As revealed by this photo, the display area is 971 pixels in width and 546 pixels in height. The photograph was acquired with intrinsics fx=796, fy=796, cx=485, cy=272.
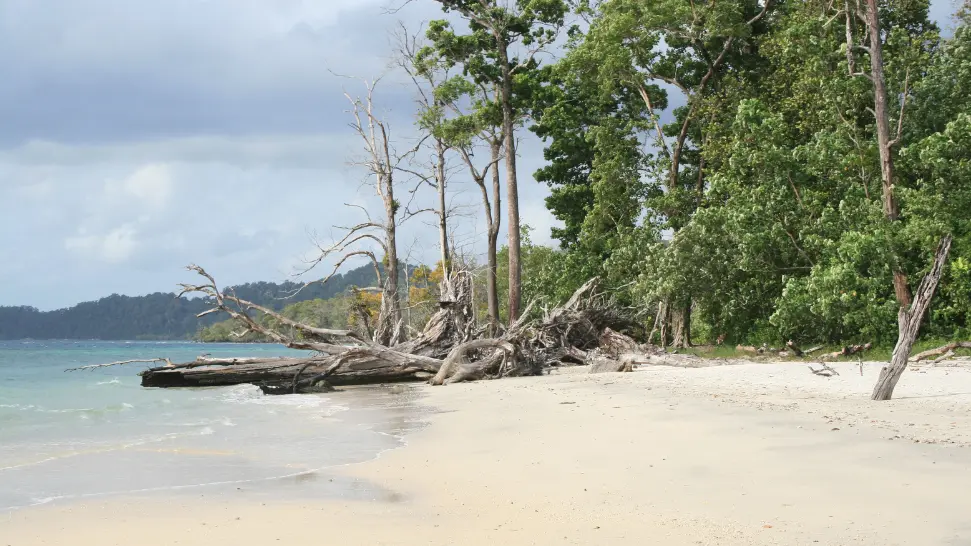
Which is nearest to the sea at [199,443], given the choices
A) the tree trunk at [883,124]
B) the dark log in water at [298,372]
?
the dark log in water at [298,372]

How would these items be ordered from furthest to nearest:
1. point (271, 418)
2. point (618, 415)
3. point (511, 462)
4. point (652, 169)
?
point (652, 169)
point (271, 418)
point (618, 415)
point (511, 462)

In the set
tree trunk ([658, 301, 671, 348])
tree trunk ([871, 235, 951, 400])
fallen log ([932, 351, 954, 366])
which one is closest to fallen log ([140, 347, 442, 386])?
tree trunk ([658, 301, 671, 348])

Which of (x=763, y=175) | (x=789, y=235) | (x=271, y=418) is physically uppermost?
(x=763, y=175)

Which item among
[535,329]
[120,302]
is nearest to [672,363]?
[535,329]

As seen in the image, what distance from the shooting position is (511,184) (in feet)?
88.4

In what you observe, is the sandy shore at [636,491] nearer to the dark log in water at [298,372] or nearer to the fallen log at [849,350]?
the fallen log at [849,350]

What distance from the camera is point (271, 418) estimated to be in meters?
12.0

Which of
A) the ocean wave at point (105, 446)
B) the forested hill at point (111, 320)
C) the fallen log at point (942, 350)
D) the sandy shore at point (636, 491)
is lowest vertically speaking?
the ocean wave at point (105, 446)

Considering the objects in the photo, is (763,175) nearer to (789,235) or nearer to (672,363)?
(789,235)

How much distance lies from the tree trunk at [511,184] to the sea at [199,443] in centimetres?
994

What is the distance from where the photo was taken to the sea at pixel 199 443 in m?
6.62

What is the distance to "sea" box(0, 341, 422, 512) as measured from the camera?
6.62 metres

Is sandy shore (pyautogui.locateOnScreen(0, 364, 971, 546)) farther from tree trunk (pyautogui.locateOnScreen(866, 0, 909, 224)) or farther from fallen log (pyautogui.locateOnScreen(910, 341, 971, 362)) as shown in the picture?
tree trunk (pyautogui.locateOnScreen(866, 0, 909, 224))

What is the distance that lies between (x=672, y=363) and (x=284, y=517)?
13142 mm
